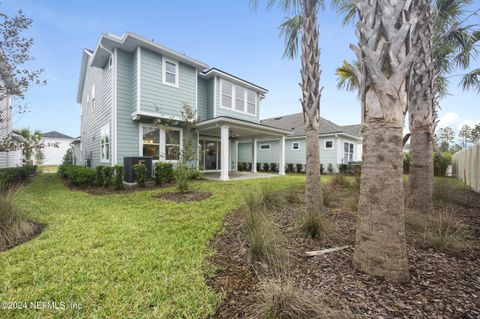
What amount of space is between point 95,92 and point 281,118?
58.9 ft

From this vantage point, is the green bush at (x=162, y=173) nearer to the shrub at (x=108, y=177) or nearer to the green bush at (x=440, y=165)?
the shrub at (x=108, y=177)

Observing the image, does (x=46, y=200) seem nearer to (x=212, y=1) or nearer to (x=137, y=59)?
(x=137, y=59)

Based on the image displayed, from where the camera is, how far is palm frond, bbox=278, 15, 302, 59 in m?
5.99

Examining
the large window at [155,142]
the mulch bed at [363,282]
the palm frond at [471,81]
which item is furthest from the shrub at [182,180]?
the palm frond at [471,81]

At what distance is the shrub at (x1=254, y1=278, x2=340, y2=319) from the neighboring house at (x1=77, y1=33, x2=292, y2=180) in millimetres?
6272

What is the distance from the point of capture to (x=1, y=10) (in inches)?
179

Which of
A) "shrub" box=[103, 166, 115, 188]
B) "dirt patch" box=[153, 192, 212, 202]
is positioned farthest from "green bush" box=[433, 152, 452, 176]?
"shrub" box=[103, 166, 115, 188]

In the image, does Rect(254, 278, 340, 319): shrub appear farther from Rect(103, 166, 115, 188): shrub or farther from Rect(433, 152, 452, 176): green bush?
Rect(433, 152, 452, 176): green bush

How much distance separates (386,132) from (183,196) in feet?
18.7

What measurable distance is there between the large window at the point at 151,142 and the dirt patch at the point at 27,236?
19.6 feet

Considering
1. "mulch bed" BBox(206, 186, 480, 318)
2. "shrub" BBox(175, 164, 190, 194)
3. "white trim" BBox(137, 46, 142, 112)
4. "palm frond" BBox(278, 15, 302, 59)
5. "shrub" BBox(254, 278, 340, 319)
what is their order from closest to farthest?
1. "shrub" BBox(254, 278, 340, 319)
2. "mulch bed" BBox(206, 186, 480, 318)
3. "palm frond" BBox(278, 15, 302, 59)
4. "shrub" BBox(175, 164, 190, 194)
5. "white trim" BBox(137, 46, 142, 112)

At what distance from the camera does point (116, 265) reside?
8.16 feet

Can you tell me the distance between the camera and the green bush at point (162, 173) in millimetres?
8320

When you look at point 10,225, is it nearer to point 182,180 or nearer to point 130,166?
point 182,180
